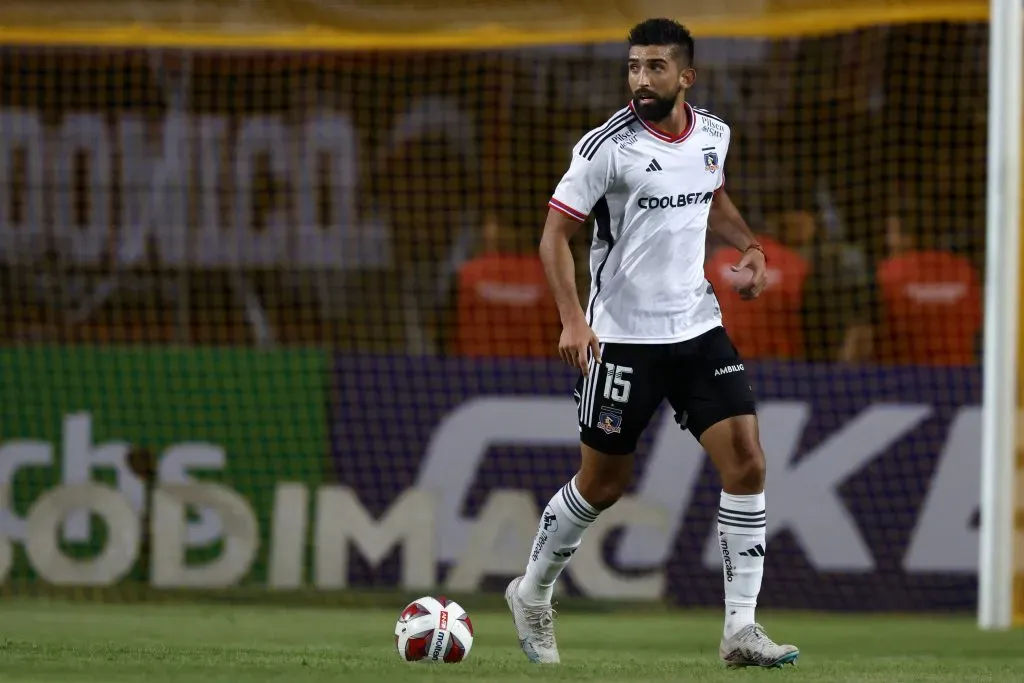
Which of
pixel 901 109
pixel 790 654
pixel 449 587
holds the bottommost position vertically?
pixel 449 587

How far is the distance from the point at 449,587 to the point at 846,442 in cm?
260

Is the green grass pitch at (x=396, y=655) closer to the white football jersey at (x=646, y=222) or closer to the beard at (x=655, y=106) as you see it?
the white football jersey at (x=646, y=222)

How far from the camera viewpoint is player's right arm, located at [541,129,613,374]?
6.37 m

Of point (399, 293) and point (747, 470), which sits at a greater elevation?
point (747, 470)

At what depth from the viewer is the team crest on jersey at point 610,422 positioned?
6664 millimetres

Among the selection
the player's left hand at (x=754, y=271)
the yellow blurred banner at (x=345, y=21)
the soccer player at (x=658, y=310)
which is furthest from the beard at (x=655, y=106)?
the yellow blurred banner at (x=345, y=21)

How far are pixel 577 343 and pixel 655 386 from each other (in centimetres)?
50

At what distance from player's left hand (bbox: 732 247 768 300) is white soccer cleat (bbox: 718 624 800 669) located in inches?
51.1

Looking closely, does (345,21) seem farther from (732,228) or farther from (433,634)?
(433,634)

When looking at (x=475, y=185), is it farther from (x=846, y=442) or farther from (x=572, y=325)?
(x=572, y=325)

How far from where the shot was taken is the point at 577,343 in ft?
20.8

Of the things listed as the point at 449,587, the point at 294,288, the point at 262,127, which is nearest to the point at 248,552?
the point at 449,587

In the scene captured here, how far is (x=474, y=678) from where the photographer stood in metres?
5.92

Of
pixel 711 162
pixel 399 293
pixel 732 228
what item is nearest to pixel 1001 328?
pixel 732 228
